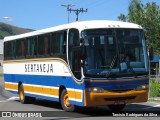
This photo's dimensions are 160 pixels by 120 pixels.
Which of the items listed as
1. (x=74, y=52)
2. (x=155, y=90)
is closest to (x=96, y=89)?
(x=74, y=52)

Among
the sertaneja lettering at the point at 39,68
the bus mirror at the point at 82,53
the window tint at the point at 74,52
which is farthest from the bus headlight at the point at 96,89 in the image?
the sertaneja lettering at the point at 39,68

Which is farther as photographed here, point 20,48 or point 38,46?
point 20,48

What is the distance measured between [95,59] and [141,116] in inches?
90.8

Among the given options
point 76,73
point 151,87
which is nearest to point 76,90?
point 76,73

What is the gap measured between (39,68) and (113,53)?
4.91 meters

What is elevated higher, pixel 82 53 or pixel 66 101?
pixel 82 53

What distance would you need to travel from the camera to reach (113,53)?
14102 millimetres

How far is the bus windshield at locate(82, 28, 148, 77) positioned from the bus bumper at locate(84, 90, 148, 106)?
1.91 ft

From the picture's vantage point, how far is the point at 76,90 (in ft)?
47.4

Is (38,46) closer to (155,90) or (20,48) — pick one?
(20,48)

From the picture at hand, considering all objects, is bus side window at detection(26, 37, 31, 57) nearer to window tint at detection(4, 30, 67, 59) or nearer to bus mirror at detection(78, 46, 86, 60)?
window tint at detection(4, 30, 67, 59)

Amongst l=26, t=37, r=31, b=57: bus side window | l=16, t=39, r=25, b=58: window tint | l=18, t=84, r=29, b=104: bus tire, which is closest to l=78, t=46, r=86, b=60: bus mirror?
l=26, t=37, r=31, b=57: bus side window

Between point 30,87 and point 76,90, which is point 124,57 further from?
point 30,87

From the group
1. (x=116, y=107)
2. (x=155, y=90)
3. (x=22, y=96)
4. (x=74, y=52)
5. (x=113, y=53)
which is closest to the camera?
(x=113, y=53)
